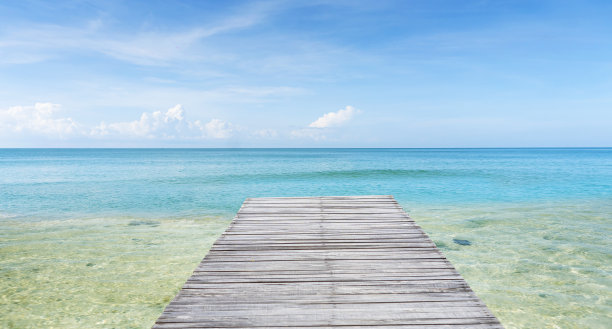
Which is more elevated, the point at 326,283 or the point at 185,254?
the point at 326,283

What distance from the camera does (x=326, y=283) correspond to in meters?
4.05

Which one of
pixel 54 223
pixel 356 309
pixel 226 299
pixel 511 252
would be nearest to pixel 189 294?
pixel 226 299

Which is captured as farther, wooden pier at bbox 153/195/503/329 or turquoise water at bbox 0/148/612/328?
turquoise water at bbox 0/148/612/328

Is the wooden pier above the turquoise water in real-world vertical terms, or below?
above

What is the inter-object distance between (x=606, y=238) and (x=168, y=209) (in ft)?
59.5

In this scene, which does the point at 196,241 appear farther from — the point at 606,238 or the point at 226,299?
the point at 606,238

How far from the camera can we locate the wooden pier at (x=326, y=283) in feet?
10.7

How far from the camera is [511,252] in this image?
31.4 ft

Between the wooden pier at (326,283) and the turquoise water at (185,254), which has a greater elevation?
the wooden pier at (326,283)

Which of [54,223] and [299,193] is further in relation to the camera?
[299,193]

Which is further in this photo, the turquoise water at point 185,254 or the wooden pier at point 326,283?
the turquoise water at point 185,254

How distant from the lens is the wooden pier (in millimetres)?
3271

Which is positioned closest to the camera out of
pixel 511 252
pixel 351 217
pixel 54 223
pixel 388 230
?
pixel 388 230

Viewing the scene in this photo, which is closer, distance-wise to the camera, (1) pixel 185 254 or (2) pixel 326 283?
(2) pixel 326 283
